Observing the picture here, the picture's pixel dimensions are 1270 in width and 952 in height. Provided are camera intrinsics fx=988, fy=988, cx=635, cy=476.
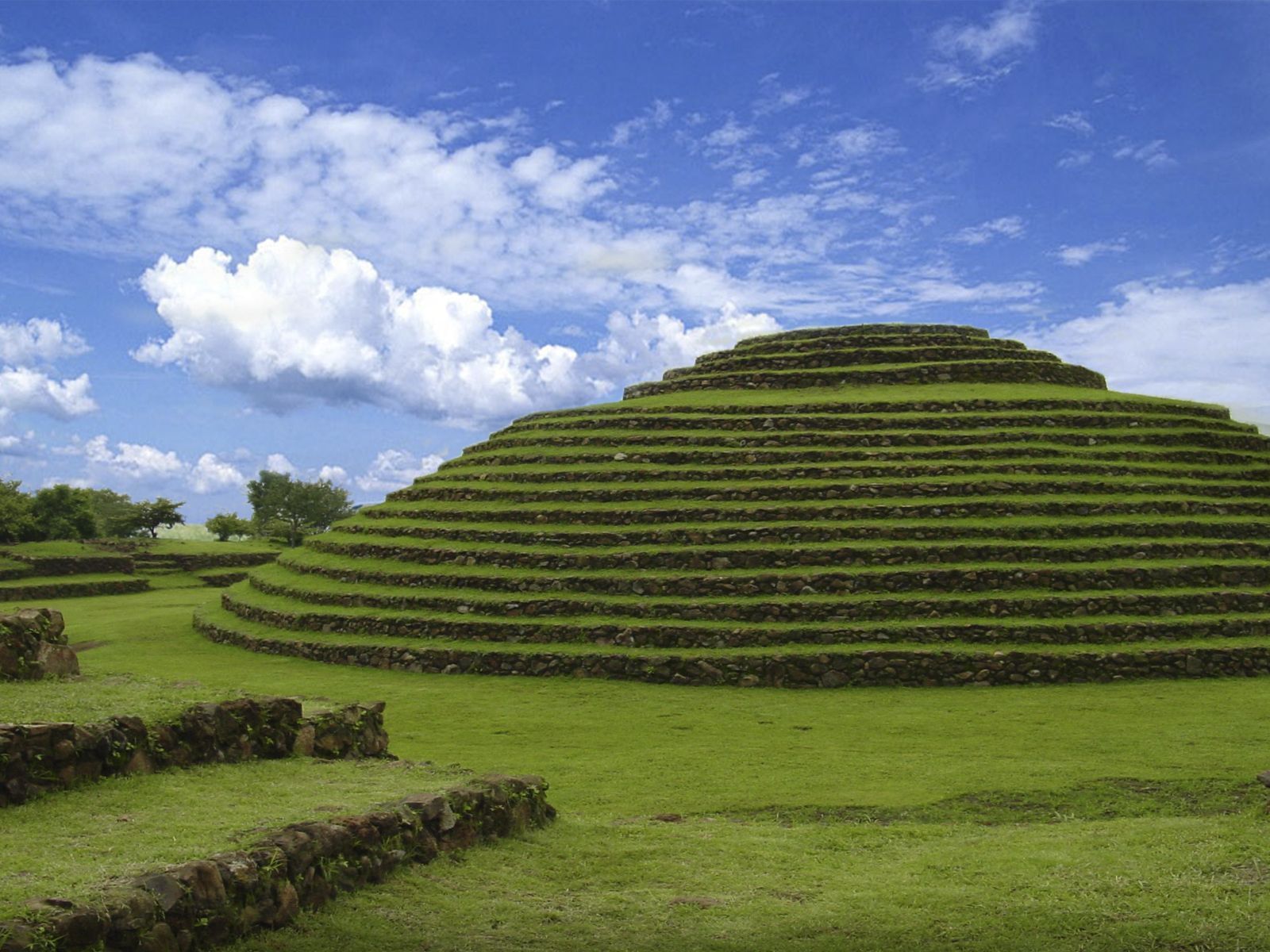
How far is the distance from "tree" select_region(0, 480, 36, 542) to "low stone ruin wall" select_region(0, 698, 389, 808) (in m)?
38.6

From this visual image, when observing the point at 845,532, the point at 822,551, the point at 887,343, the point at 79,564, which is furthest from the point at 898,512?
the point at 79,564


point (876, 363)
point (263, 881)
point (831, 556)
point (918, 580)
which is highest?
point (876, 363)

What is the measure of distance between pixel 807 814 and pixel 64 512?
46792 millimetres

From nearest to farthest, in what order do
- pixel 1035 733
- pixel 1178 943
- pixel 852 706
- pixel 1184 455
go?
pixel 1178 943, pixel 1035 733, pixel 852 706, pixel 1184 455

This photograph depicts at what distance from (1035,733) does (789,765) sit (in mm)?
3683

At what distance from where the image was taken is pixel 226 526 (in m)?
60.7

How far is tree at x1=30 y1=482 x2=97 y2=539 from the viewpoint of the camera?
45.2 metres

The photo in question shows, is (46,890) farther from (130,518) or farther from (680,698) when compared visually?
(130,518)

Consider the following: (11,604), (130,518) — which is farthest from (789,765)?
(130,518)

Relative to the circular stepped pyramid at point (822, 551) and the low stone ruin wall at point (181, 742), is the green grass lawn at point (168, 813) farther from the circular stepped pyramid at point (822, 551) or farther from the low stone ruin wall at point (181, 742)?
the circular stepped pyramid at point (822, 551)

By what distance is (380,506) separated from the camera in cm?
2562

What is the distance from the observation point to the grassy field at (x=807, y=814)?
19.3 ft

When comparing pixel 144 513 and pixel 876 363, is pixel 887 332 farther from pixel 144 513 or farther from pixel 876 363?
pixel 144 513

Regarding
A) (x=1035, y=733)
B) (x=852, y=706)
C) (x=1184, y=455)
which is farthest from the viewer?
(x=1184, y=455)
